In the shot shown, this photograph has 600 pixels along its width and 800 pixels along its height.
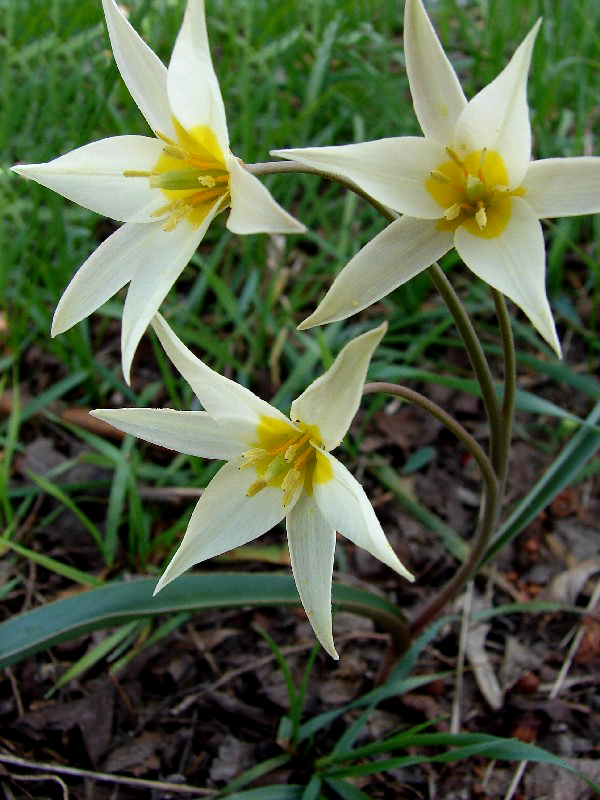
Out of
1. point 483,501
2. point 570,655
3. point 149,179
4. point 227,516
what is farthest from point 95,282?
point 570,655

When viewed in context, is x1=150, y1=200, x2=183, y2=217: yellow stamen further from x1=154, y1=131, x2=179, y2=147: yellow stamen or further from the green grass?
the green grass

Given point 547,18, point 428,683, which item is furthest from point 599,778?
point 547,18

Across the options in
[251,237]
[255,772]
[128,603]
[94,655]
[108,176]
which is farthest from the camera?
[251,237]

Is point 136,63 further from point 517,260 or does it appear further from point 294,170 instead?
point 517,260

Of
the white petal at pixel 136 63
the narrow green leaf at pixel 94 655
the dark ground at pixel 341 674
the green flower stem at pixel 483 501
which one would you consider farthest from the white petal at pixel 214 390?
the dark ground at pixel 341 674

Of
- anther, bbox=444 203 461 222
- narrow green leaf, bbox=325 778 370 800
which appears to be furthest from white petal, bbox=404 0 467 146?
narrow green leaf, bbox=325 778 370 800

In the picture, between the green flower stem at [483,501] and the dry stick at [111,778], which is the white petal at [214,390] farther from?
the dry stick at [111,778]

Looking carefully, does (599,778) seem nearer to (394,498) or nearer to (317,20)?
(394,498)
